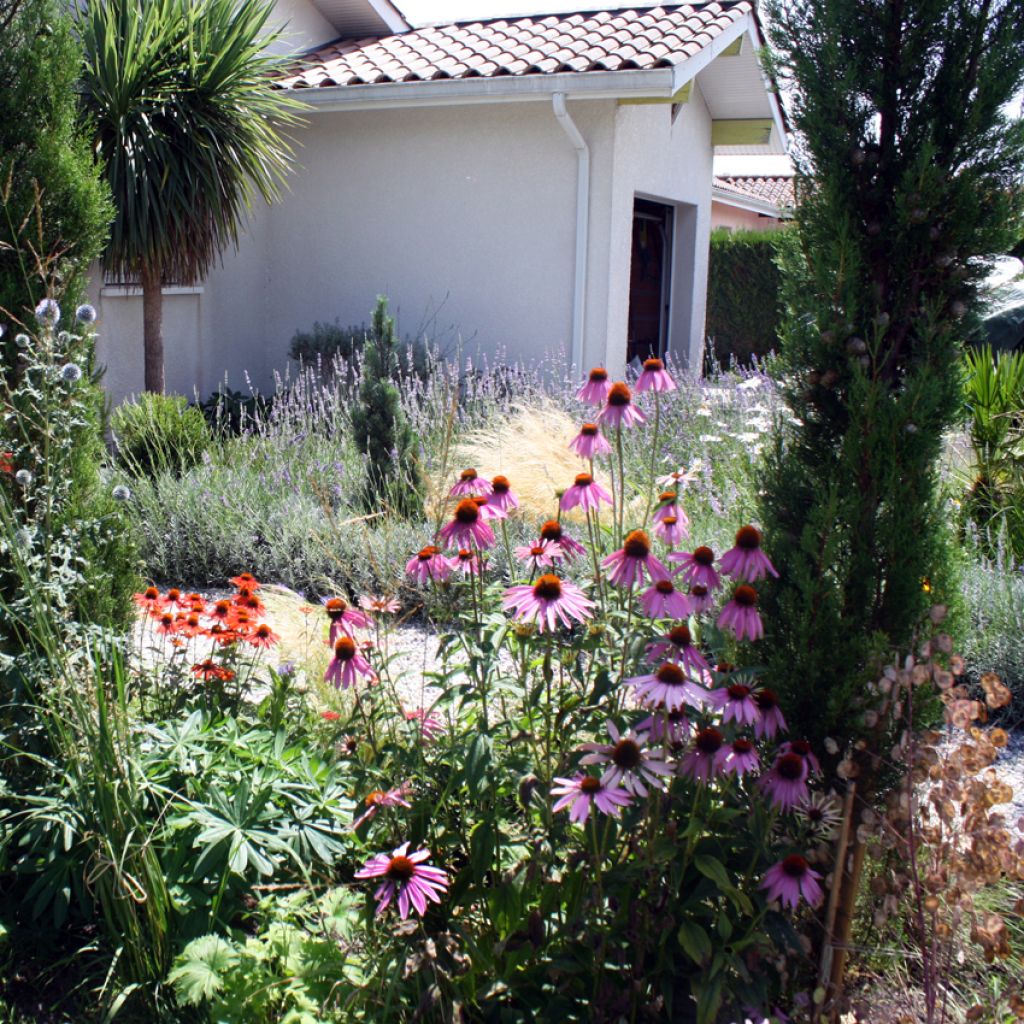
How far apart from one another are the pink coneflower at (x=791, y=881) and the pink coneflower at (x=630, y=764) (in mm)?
256

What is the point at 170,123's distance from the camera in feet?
27.6

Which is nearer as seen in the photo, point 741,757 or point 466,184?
point 741,757

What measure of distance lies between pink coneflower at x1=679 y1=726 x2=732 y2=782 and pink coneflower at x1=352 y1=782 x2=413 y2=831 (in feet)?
2.00

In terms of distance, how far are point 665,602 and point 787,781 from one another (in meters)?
0.40

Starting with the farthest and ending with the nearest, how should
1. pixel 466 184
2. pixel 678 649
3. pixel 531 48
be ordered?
pixel 466 184, pixel 531 48, pixel 678 649

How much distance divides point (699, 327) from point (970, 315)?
1068 cm

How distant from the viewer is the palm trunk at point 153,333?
8820 mm

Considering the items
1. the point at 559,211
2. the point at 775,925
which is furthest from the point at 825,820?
the point at 559,211

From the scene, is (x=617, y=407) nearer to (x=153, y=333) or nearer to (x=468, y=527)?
(x=468, y=527)

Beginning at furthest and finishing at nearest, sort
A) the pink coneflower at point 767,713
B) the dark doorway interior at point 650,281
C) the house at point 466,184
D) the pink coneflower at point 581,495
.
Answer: the dark doorway interior at point 650,281 → the house at point 466,184 → the pink coneflower at point 581,495 → the pink coneflower at point 767,713

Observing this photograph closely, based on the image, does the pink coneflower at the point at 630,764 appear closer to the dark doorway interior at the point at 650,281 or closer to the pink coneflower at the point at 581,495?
the pink coneflower at the point at 581,495

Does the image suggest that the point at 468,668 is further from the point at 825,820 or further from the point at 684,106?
the point at 684,106

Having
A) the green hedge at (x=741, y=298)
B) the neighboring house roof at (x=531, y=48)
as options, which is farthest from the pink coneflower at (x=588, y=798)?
the green hedge at (x=741, y=298)

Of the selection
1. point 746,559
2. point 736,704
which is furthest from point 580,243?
point 736,704
